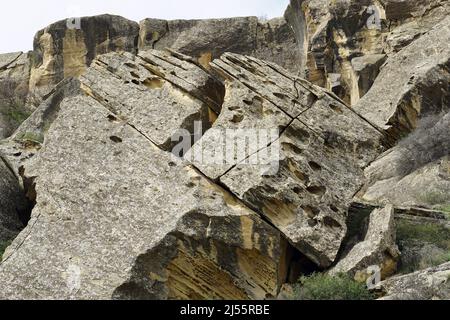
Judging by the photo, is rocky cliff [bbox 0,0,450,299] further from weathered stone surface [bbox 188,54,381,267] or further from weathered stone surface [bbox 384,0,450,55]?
weathered stone surface [bbox 384,0,450,55]

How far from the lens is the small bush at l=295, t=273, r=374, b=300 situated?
16.5 m

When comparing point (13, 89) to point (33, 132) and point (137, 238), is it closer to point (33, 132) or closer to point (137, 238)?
point (33, 132)

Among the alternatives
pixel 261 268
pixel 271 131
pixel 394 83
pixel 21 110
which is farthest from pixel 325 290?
pixel 21 110

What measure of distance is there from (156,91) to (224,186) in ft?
12.6

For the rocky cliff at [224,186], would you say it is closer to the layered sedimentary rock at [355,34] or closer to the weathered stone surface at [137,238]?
the weathered stone surface at [137,238]

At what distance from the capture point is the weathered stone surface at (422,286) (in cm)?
1521

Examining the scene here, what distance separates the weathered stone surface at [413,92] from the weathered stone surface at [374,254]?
20.0 feet

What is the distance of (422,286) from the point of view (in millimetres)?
15516

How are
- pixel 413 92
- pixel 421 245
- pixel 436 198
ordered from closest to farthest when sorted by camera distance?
pixel 421 245 → pixel 436 198 → pixel 413 92

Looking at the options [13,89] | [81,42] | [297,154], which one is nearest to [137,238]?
[297,154]

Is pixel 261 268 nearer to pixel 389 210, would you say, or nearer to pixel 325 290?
pixel 325 290

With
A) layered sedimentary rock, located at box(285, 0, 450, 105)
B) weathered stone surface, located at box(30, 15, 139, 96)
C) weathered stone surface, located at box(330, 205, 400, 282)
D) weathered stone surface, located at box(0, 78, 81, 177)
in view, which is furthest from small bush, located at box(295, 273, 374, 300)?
weathered stone surface, located at box(30, 15, 139, 96)

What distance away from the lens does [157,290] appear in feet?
55.7

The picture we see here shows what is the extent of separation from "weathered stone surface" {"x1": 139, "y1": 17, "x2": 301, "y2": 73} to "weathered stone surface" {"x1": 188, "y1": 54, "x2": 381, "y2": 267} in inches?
465
